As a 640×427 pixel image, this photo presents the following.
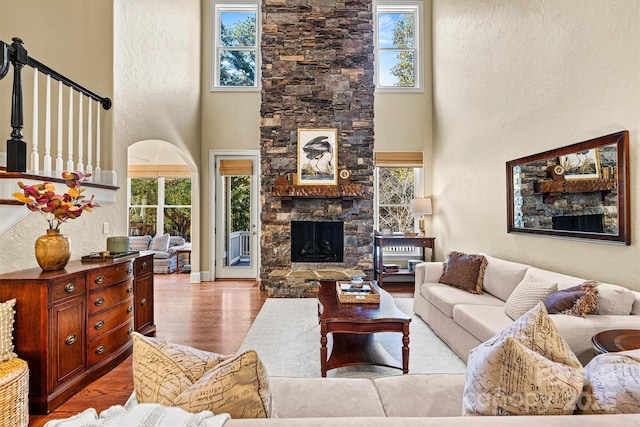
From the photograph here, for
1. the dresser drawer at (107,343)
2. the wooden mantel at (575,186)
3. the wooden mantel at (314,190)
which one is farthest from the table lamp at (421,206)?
the dresser drawer at (107,343)

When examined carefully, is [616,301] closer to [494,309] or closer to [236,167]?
[494,309]

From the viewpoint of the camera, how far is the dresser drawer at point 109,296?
264 centimetres

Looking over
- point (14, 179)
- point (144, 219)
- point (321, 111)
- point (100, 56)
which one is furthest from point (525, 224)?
point (144, 219)

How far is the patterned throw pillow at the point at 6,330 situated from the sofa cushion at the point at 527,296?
11.2 feet

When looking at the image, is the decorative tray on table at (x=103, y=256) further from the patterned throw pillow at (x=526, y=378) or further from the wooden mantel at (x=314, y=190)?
the patterned throw pillow at (x=526, y=378)

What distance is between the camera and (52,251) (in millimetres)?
2457

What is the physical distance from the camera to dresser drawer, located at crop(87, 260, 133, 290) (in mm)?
2645

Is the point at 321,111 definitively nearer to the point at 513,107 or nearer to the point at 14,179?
the point at 513,107

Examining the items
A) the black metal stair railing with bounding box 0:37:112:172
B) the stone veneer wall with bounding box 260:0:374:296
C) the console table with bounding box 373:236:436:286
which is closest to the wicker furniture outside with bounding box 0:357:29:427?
the black metal stair railing with bounding box 0:37:112:172

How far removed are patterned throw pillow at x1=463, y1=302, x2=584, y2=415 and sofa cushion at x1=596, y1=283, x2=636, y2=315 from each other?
154 centimetres

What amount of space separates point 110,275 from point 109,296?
173 mm

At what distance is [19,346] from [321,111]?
191 inches

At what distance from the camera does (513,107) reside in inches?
145

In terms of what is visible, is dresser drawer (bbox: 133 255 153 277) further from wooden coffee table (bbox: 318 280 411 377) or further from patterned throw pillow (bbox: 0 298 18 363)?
wooden coffee table (bbox: 318 280 411 377)
